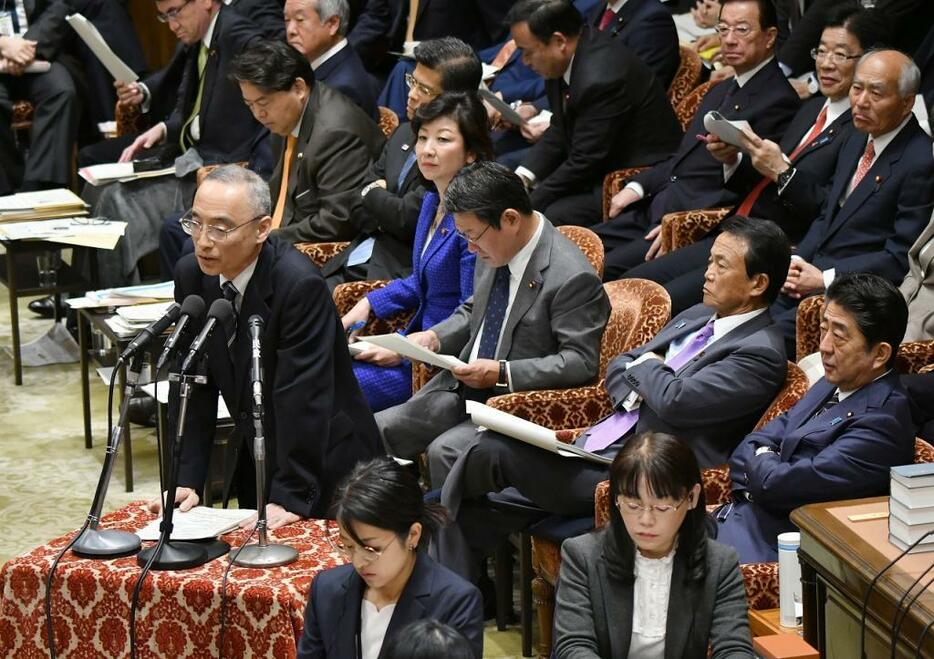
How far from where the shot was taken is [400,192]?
18.4 ft

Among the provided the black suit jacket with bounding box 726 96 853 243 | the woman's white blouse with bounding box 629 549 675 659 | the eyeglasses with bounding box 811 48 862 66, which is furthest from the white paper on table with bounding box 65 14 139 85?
the woman's white blouse with bounding box 629 549 675 659

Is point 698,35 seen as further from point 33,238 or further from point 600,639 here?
point 600,639

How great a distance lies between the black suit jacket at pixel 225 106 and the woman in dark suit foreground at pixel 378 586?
4.34 meters

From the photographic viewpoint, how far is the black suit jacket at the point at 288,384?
3.72 m

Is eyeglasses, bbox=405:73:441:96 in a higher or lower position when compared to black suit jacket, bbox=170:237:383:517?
higher

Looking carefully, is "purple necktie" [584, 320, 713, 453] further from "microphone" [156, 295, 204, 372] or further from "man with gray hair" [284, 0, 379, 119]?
"man with gray hair" [284, 0, 379, 119]

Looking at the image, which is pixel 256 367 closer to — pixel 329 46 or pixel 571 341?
pixel 571 341

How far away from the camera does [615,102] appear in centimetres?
598

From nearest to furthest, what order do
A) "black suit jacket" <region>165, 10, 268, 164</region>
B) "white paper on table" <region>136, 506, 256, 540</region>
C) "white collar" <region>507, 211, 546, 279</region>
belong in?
1. "white paper on table" <region>136, 506, 256, 540</region>
2. "white collar" <region>507, 211, 546, 279</region>
3. "black suit jacket" <region>165, 10, 268, 164</region>

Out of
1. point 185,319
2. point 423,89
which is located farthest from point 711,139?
point 185,319

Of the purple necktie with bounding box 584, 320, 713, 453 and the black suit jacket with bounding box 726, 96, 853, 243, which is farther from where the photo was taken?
the black suit jacket with bounding box 726, 96, 853, 243

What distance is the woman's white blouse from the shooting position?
3236 millimetres

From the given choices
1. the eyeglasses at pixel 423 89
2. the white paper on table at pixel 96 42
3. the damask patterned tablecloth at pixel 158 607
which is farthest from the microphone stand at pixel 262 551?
the white paper on table at pixel 96 42

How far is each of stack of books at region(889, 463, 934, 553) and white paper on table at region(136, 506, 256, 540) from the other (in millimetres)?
1427
